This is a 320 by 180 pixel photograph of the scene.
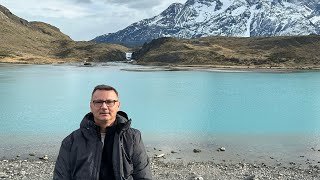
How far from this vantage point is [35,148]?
61.8ft

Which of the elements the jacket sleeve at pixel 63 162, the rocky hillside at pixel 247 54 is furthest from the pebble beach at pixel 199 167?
the rocky hillside at pixel 247 54

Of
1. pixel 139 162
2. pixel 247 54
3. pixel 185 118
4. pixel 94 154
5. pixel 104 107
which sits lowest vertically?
pixel 185 118

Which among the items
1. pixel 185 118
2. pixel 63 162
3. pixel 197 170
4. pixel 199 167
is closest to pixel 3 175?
pixel 197 170

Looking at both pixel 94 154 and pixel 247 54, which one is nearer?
pixel 94 154

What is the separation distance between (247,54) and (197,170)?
411ft

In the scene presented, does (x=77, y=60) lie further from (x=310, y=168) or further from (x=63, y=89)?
(x=310, y=168)

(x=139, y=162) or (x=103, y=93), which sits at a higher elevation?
(x=103, y=93)

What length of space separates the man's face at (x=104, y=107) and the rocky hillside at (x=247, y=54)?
115160 millimetres

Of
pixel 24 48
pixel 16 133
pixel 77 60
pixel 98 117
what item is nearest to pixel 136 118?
pixel 16 133

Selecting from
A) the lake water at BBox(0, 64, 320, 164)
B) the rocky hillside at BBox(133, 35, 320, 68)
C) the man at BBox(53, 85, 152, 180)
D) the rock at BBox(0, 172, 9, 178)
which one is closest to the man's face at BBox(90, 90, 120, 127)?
the man at BBox(53, 85, 152, 180)

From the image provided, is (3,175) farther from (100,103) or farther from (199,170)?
(100,103)

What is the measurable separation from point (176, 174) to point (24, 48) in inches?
7113

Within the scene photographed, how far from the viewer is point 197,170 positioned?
15.0 m

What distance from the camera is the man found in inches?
202
